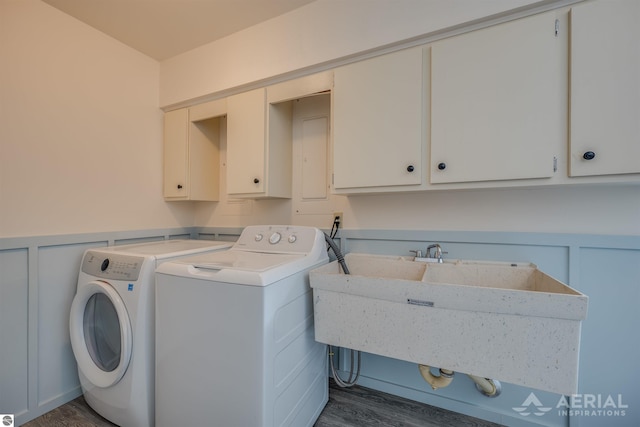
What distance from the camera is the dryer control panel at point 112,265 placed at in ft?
4.32

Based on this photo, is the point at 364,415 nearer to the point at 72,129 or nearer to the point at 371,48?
the point at 371,48

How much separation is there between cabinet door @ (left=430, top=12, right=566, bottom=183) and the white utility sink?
533 mm

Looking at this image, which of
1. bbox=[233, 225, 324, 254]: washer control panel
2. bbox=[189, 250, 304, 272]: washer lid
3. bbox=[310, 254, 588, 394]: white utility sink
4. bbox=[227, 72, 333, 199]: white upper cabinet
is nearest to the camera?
bbox=[310, 254, 588, 394]: white utility sink

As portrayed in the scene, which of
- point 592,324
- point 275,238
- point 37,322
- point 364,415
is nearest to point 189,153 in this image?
point 275,238

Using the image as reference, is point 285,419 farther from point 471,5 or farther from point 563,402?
point 471,5

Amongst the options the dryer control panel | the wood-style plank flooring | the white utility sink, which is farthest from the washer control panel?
the wood-style plank flooring

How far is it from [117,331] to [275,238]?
1.00 metres

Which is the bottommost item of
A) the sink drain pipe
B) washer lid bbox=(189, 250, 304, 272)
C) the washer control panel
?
the sink drain pipe

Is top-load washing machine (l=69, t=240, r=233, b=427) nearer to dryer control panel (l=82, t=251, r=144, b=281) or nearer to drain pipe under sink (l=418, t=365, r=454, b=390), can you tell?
dryer control panel (l=82, t=251, r=144, b=281)

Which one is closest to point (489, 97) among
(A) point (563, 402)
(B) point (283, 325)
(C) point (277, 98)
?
(C) point (277, 98)

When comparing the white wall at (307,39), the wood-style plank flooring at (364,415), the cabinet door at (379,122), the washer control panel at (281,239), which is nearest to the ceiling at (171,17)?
the white wall at (307,39)

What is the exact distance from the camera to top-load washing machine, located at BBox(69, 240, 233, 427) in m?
1.29

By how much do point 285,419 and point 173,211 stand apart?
6.31 feet

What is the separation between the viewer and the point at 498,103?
3.79ft
